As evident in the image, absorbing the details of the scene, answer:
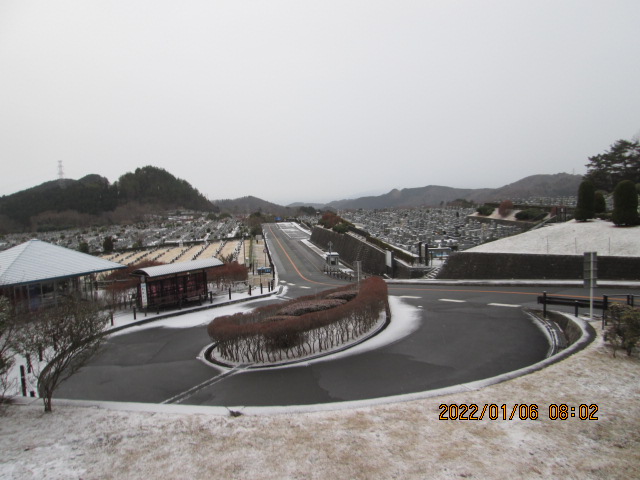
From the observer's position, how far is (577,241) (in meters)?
21.8

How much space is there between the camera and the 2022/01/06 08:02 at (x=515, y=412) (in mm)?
5586

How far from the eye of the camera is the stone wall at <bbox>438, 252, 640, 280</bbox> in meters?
17.8

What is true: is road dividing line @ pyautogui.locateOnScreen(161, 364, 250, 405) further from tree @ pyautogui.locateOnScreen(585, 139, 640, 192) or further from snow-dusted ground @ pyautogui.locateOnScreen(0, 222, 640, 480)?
tree @ pyautogui.locateOnScreen(585, 139, 640, 192)

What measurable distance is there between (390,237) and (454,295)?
23.7 metres

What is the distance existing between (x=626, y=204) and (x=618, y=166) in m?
23.8

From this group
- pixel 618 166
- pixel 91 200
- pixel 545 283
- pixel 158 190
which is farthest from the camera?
pixel 158 190

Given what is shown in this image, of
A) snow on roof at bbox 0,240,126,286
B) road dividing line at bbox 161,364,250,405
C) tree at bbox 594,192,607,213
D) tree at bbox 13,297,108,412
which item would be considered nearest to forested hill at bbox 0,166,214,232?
snow on roof at bbox 0,240,126,286

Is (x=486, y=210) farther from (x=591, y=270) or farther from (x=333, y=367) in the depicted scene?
(x=333, y=367)

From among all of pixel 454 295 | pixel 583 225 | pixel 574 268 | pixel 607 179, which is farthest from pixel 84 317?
pixel 607 179

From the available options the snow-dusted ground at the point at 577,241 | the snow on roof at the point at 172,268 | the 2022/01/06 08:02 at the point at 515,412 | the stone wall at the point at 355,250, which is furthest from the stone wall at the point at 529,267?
the 2022/01/06 08:02 at the point at 515,412

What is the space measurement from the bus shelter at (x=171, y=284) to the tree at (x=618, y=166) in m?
40.4

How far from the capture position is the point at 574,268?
19328mm

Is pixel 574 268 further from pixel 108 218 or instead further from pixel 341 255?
pixel 108 218

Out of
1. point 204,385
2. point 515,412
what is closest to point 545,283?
point 515,412
